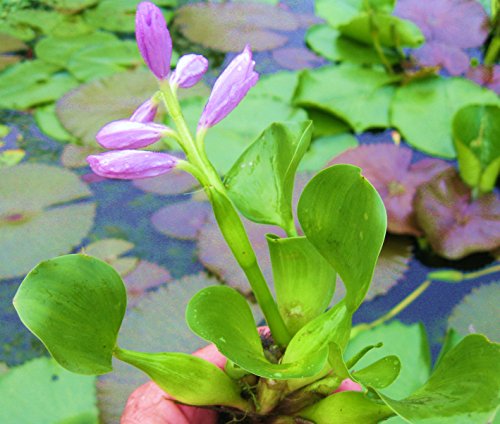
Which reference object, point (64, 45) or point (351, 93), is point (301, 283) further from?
point (64, 45)

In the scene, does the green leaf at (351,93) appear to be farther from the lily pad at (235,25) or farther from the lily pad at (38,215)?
the lily pad at (38,215)

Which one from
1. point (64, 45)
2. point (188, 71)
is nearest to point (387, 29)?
point (64, 45)

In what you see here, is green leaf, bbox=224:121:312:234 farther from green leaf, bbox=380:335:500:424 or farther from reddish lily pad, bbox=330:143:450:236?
reddish lily pad, bbox=330:143:450:236

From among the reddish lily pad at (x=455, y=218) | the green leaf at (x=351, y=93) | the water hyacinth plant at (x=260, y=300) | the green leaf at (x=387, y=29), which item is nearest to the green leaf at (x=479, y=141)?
the reddish lily pad at (x=455, y=218)

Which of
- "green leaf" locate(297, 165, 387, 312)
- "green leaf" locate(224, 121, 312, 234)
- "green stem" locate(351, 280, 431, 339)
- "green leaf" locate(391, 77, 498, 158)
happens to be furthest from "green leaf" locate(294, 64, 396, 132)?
"green leaf" locate(297, 165, 387, 312)

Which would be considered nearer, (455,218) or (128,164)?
(128,164)

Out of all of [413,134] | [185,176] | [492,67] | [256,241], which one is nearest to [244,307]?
[256,241]
